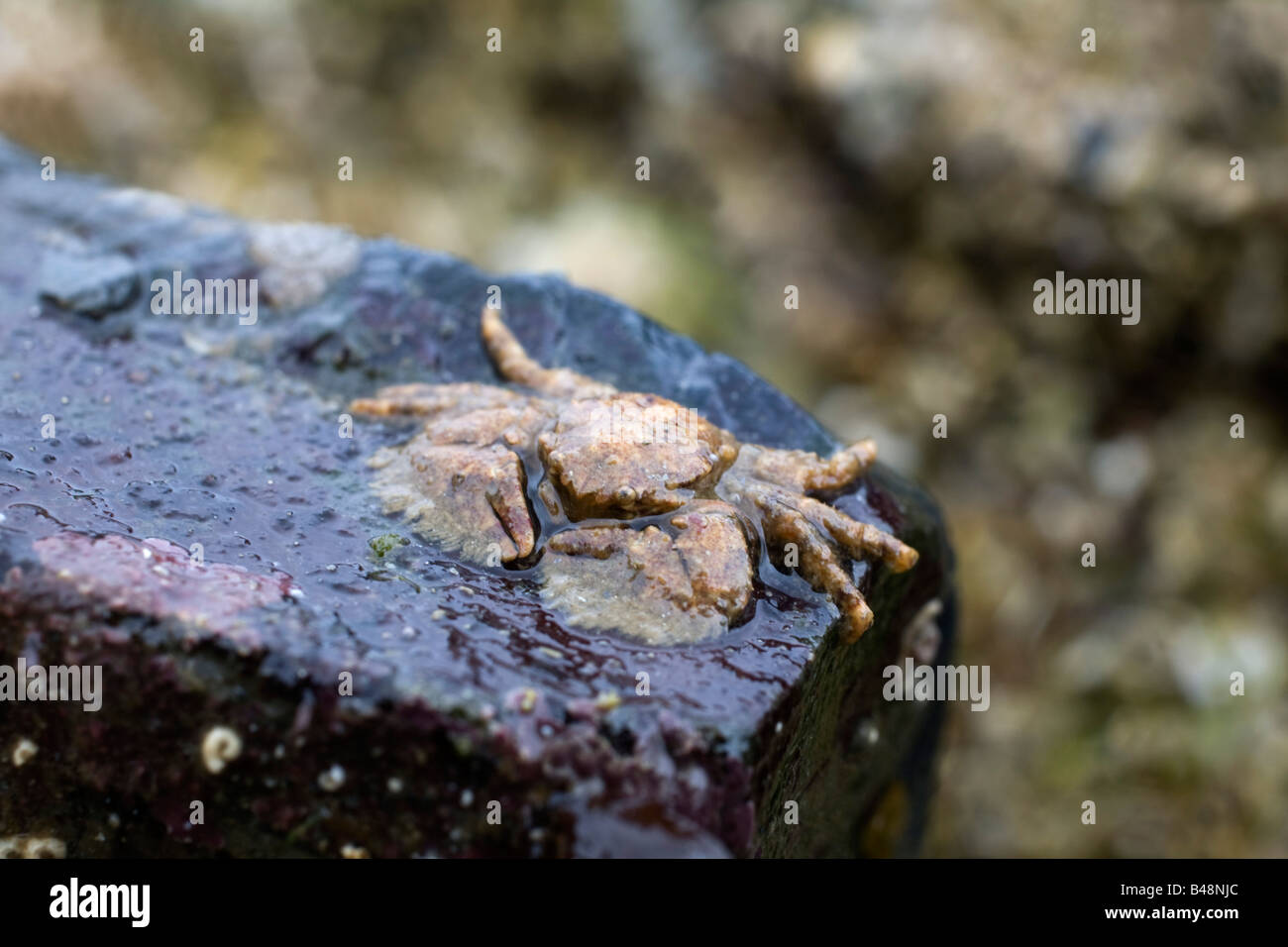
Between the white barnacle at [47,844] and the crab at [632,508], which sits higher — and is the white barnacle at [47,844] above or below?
below

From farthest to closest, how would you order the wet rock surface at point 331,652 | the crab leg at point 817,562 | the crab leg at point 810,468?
the crab leg at point 810,468 → the crab leg at point 817,562 → the wet rock surface at point 331,652

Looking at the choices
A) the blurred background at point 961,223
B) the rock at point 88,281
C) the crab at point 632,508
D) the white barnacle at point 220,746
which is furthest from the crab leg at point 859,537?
the blurred background at point 961,223

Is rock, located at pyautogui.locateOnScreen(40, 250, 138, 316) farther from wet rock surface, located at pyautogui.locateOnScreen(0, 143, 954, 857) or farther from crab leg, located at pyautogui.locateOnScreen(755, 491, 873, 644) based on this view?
crab leg, located at pyautogui.locateOnScreen(755, 491, 873, 644)

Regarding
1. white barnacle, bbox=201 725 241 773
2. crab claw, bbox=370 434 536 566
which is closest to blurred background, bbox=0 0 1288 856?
crab claw, bbox=370 434 536 566

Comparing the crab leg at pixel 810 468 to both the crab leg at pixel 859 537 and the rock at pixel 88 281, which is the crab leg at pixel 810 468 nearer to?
the crab leg at pixel 859 537

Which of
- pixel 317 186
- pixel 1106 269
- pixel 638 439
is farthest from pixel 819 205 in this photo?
pixel 638 439

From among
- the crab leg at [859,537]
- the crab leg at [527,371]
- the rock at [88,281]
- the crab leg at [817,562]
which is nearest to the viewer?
the crab leg at [817,562]

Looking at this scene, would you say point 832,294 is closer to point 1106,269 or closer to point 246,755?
point 1106,269

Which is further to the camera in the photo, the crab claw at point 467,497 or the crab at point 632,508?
the crab claw at point 467,497
